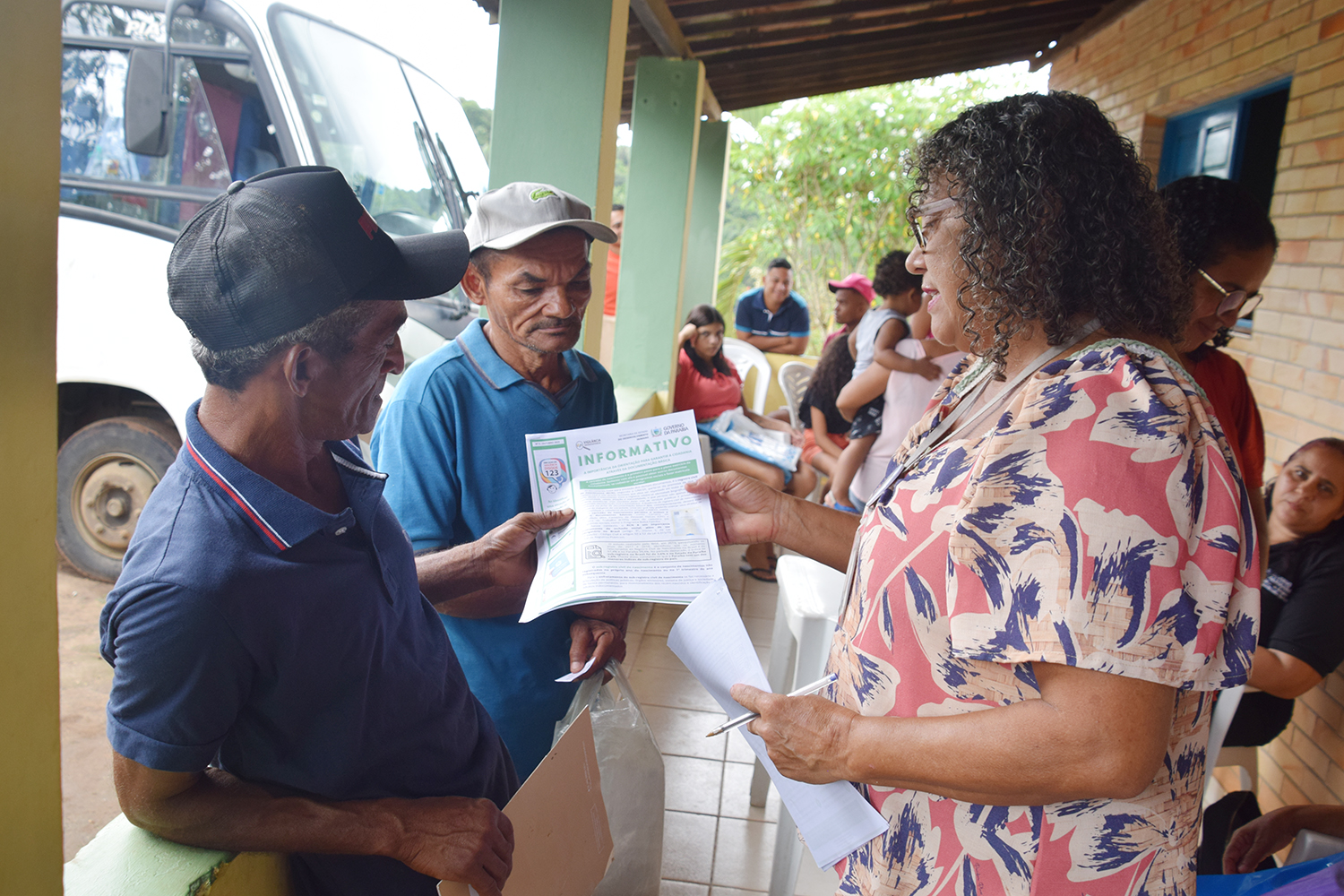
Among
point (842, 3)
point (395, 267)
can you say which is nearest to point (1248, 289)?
point (395, 267)

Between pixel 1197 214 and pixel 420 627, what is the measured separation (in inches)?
70.1

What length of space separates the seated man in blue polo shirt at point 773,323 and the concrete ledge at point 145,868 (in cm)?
701

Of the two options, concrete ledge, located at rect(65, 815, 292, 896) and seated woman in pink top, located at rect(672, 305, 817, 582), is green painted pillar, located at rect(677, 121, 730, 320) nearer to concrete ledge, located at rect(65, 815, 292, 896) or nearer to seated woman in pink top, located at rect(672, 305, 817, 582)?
seated woman in pink top, located at rect(672, 305, 817, 582)

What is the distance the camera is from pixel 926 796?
1.10m

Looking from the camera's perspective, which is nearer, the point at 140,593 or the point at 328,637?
the point at 140,593

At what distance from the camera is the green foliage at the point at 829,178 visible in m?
11.7

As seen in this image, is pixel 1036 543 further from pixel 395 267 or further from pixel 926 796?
pixel 395 267

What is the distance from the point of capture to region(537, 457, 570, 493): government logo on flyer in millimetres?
1534

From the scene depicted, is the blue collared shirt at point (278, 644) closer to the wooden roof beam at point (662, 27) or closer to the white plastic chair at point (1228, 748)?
the white plastic chair at point (1228, 748)

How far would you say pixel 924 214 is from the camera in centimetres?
117

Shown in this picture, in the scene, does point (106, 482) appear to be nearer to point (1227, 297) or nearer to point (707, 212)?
point (1227, 297)

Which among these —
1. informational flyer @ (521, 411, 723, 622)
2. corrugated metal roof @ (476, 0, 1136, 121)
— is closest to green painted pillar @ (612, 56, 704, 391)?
corrugated metal roof @ (476, 0, 1136, 121)

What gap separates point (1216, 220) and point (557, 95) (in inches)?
79.7

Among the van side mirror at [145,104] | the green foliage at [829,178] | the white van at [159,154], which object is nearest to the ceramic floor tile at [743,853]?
the white van at [159,154]
